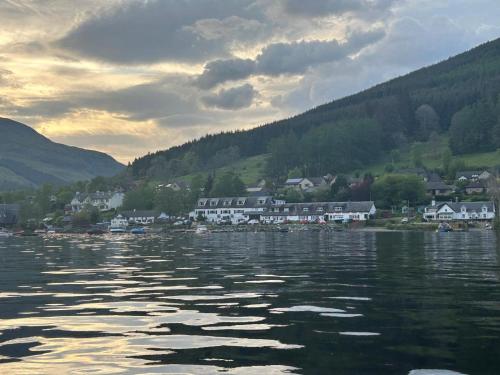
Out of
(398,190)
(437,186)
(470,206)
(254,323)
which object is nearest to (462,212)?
(470,206)

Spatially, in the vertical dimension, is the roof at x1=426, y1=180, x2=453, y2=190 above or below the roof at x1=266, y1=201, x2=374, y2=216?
above

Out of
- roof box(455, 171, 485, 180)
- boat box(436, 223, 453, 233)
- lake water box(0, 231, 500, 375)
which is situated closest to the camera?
lake water box(0, 231, 500, 375)

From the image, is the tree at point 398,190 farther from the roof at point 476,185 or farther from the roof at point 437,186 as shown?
the roof at point 476,185

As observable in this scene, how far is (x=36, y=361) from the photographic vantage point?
16.3 m

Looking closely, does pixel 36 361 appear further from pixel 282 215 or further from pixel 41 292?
pixel 282 215

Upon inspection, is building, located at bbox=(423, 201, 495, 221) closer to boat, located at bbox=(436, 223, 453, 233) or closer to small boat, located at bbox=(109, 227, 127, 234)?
boat, located at bbox=(436, 223, 453, 233)

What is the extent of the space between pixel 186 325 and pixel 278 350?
469cm

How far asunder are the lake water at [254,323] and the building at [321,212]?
437 feet

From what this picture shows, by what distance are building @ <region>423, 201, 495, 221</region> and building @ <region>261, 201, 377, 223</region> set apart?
16389 mm

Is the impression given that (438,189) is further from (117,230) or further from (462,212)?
(117,230)

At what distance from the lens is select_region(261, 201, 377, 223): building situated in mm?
171875

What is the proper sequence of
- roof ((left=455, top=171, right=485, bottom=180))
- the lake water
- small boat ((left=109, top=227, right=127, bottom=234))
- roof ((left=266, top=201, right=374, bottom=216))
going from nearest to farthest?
the lake water, small boat ((left=109, top=227, right=127, bottom=234)), roof ((left=266, top=201, right=374, bottom=216)), roof ((left=455, top=171, right=485, bottom=180))

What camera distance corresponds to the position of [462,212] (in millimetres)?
158500

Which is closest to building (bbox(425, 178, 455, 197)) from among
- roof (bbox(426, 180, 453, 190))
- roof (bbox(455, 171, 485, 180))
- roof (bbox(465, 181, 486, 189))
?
roof (bbox(426, 180, 453, 190))
